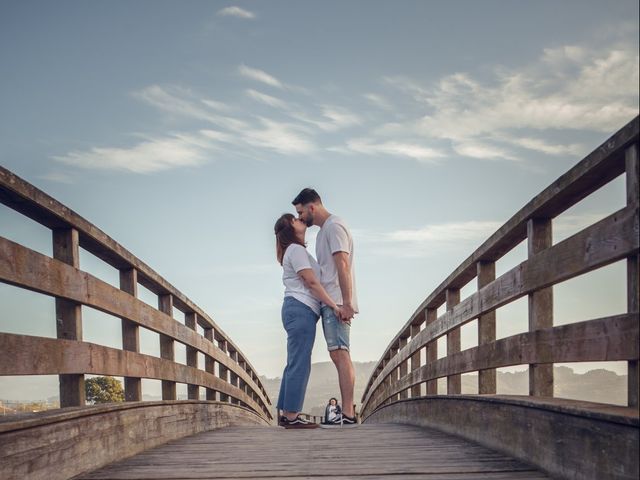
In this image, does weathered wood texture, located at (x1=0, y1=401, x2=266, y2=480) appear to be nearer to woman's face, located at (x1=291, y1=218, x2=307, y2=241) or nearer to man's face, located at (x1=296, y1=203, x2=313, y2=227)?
woman's face, located at (x1=291, y1=218, x2=307, y2=241)

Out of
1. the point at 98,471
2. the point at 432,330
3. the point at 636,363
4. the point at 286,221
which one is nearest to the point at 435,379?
the point at 432,330

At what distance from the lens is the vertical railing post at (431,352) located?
6300 mm

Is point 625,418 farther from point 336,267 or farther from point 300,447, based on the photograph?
point 336,267

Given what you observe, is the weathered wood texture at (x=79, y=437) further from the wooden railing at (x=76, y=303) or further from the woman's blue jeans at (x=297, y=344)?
the woman's blue jeans at (x=297, y=344)

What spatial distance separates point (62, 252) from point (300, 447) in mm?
1887

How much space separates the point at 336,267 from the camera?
5285 millimetres

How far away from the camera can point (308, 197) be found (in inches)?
220

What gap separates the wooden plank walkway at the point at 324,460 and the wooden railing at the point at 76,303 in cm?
50

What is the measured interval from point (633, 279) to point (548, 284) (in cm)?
78

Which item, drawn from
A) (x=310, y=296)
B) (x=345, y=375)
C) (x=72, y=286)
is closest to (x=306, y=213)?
(x=310, y=296)

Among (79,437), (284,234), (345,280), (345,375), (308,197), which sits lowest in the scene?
(345,375)

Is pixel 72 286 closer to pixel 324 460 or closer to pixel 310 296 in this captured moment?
pixel 324 460

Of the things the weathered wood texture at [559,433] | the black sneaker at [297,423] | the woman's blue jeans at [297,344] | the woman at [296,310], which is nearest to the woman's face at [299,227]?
the woman at [296,310]

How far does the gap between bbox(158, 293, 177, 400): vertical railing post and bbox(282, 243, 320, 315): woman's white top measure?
0.95 m
